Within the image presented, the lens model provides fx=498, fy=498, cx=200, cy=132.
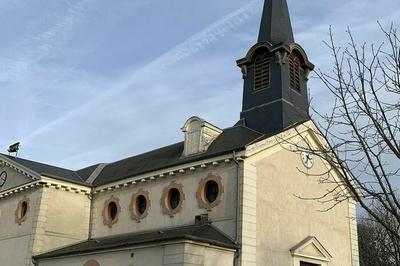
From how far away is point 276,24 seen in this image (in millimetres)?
28734

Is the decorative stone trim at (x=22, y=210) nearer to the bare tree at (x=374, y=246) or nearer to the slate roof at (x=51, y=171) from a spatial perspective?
the slate roof at (x=51, y=171)

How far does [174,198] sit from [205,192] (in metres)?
1.95

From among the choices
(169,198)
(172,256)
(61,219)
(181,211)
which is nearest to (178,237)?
(172,256)

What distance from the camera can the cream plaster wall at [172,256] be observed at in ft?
56.3

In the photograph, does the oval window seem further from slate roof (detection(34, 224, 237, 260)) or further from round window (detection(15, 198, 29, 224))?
slate roof (detection(34, 224, 237, 260))

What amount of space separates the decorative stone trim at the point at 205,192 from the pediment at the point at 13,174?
371 inches

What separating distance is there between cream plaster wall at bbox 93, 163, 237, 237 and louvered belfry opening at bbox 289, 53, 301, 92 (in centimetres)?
777

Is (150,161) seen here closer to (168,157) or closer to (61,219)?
(168,157)

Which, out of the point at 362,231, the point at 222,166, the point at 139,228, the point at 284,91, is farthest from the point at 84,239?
the point at 362,231

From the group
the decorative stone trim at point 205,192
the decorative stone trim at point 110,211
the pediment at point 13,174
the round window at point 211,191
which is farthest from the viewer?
the pediment at point 13,174

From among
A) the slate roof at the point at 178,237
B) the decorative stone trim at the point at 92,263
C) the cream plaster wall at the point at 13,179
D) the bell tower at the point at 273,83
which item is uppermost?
the bell tower at the point at 273,83

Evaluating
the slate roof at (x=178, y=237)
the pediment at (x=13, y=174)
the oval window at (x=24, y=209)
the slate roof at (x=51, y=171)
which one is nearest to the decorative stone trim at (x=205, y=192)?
the slate roof at (x=178, y=237)

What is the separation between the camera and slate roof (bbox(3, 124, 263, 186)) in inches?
848

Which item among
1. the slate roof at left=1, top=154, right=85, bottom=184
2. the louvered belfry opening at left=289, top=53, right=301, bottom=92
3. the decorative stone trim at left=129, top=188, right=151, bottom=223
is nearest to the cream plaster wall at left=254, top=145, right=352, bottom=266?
the louvered belfry opening at left=289, top=53, right=301, bottom=92
